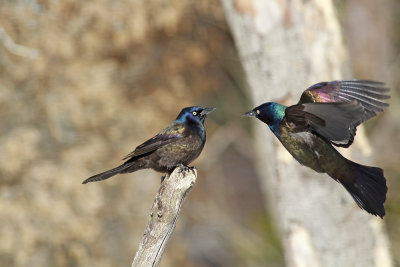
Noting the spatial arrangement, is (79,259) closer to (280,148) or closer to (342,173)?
(280,148)

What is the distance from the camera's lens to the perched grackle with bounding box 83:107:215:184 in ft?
10.6

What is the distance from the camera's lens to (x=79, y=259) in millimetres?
6770

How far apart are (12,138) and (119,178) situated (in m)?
1.67

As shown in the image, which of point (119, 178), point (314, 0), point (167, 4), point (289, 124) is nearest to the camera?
point (289, 124)

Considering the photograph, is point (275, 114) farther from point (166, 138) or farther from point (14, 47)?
point (14, 47)

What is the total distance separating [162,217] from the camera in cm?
308

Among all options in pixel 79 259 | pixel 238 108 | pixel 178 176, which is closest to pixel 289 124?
pixel 178 176

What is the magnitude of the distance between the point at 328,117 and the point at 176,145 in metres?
1.02

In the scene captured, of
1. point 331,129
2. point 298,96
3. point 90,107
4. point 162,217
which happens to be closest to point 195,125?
point 162,217

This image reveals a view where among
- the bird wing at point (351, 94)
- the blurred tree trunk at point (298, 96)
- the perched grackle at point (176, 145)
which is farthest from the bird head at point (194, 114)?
the blurred tree trunk at point (298, 96)

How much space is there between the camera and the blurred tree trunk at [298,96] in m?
4.84

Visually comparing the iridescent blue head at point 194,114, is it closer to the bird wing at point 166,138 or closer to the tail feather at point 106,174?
the bird wing at point 166,138

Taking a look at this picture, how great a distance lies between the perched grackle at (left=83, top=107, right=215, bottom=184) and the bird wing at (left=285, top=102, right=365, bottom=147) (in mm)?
635

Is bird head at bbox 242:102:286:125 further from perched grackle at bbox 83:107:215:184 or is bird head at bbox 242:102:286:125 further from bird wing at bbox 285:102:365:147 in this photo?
perched grackle at bbox 83:107:215:184
